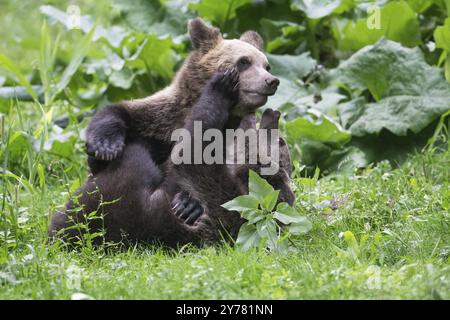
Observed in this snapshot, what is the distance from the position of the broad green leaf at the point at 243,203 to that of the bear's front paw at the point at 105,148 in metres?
0.84

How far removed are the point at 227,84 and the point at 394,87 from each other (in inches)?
121

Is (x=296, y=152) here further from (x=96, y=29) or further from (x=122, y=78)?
(x=96, y=29)

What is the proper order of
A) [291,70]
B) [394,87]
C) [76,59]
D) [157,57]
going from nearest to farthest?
1. [76,59]
2. [394,87]
3. [291,70]
4. [157,57]

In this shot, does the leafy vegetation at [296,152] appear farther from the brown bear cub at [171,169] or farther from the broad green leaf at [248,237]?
the brown bear cub at [171,169]

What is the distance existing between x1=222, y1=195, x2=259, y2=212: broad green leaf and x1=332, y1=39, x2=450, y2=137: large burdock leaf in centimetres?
299

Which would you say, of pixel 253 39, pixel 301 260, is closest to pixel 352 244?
pixel 301 260

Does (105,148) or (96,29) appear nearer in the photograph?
(105,148)

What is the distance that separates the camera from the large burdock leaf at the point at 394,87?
777cm

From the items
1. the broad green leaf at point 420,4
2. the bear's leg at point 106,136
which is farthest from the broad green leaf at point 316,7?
the bear's leg at point 106,136

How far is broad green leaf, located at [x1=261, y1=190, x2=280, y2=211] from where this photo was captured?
506 cm

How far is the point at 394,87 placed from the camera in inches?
318
